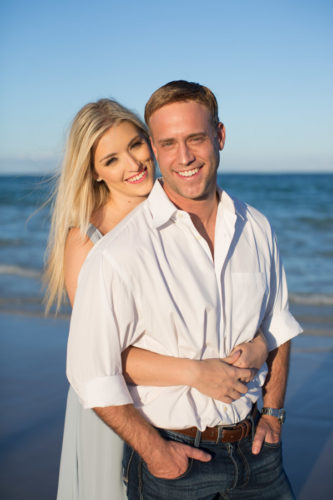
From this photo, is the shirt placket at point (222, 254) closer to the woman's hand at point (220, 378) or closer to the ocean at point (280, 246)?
the woman's hand at point (220, 378)

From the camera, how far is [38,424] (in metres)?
4.13

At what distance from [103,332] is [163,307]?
233 mm

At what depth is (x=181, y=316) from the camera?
193 centimetres

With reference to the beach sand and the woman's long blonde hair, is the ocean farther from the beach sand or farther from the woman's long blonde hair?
the beach sand

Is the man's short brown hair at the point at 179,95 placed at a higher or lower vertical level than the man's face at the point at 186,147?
higher

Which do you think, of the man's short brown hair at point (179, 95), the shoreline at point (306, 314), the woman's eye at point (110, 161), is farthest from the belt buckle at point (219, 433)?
the shoreline at point (306, 314)

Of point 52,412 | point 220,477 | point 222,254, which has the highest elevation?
point 222,254

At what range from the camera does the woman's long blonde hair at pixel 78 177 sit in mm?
2852

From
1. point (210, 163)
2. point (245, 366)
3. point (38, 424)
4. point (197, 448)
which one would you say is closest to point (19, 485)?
point (38, 424)

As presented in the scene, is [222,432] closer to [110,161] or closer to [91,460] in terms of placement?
[91,460]

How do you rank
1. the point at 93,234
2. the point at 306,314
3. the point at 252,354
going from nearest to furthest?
the point at 252,354
the point at 93,234
the point at 306,314

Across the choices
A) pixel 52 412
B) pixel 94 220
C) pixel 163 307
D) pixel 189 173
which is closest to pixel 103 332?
pixel 163 307

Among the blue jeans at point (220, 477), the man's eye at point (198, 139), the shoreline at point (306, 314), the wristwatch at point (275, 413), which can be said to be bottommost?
the shoreline at point (306, 314)

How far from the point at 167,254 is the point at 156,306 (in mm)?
207
